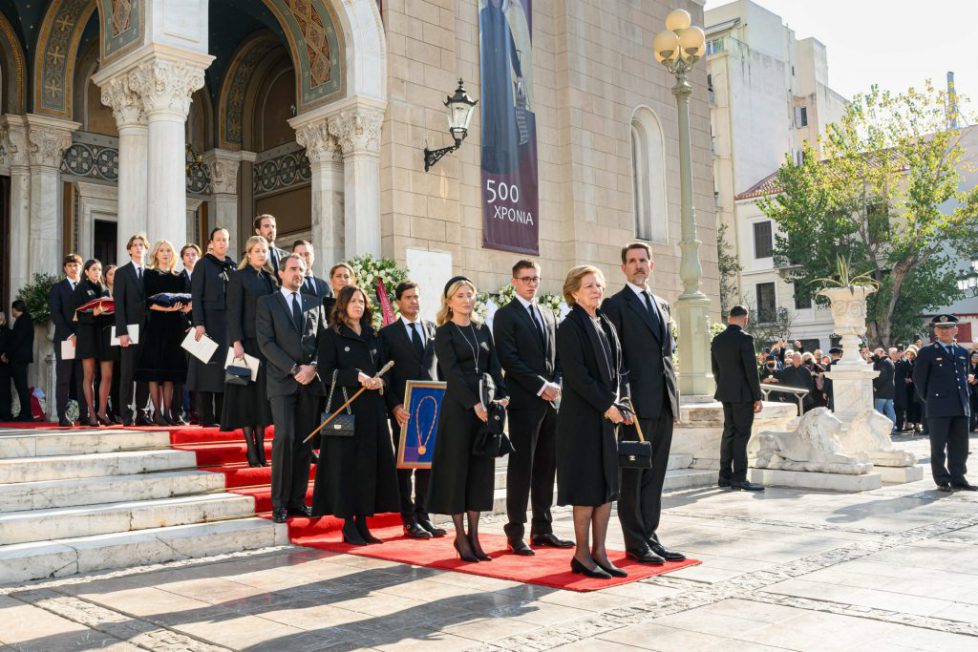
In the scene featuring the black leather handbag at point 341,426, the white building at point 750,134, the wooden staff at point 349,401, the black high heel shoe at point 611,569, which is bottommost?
the black high heel shoe at point 611,569

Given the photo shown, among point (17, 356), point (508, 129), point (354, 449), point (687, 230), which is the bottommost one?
point (354, 449)

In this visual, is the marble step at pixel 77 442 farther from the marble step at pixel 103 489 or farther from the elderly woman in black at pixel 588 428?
the elderly woman in black at pixel 588 428

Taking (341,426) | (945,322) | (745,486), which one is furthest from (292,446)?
(945,322)

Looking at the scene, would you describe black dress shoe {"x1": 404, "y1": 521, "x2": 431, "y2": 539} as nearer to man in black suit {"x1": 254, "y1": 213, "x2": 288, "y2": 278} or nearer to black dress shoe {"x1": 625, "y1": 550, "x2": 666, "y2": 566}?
black dress shoe {"x1": 625, "y1": 550, "x2": 666, "y2": 566}

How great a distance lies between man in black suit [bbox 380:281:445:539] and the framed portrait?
9.8 inches

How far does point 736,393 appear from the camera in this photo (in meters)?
9.38

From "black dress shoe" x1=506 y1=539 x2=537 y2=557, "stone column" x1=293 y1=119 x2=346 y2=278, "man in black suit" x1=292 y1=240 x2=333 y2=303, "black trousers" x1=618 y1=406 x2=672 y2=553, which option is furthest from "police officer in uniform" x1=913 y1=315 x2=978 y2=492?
"stone column" x1=293 y1=119 x2=346 y2=278

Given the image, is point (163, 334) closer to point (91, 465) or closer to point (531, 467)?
point (91, 465)

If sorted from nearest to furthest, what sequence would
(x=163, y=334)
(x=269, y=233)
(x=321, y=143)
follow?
1. (x=269, y=233)
2. (x=163, y=334)
3. (x=321, y=143)

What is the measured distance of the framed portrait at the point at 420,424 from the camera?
6547 millimetres

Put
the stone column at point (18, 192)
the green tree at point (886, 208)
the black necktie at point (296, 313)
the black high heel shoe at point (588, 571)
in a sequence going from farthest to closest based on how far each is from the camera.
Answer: the green tree at point (886, 208) → the stone column at point (18, 192) → the black necktie at point (296, 313) → the black high heel shoe at point (588, 571)

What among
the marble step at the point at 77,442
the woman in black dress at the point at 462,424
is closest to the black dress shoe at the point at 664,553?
the woman in black dress at the point at 462,424

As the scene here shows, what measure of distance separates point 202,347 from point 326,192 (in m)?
6.12

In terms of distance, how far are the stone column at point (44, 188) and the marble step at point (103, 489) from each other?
27.1ft
